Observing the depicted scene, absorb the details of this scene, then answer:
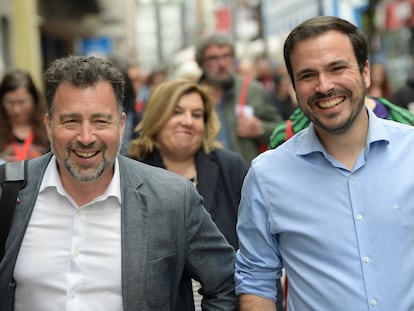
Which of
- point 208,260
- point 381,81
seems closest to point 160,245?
point 208,260

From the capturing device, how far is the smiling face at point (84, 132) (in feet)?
10.0

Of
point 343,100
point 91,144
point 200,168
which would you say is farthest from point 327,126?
point 200,168

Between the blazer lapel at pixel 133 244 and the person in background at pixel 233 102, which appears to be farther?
the person in background at pixel 233 102

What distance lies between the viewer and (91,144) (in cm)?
305

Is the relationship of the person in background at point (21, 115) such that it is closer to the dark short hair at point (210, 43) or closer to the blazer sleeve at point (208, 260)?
the dark short hair at point (210, 43)

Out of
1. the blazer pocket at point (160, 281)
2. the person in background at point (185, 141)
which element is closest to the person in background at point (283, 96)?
the person in background at point (185, 141)

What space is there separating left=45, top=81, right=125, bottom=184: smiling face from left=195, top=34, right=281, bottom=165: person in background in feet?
10.4

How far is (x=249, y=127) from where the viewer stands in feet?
20.2

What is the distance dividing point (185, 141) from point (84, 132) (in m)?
1.91

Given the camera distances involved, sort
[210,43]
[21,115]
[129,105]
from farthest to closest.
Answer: [129,105]
[210,43]
[21,115]

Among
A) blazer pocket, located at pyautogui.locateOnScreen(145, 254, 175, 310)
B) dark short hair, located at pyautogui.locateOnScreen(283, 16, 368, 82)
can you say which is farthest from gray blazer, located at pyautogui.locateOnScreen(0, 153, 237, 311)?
dark short hair, located at pyautogui.locateOnScreen(283, 16, 368, 82)

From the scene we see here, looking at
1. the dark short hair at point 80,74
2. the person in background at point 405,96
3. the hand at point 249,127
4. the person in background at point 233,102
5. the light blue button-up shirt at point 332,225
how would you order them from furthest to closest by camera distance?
the person in background at point 405,96 → the person in background at point 233,102 → the hand at point 249,127 → the dark short hair at point 80,74 → the light blue button-up shirt at point 332,225

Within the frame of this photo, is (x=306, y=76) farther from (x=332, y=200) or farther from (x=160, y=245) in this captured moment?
(x=160, y=245)

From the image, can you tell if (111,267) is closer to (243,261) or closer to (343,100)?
(243,261)
